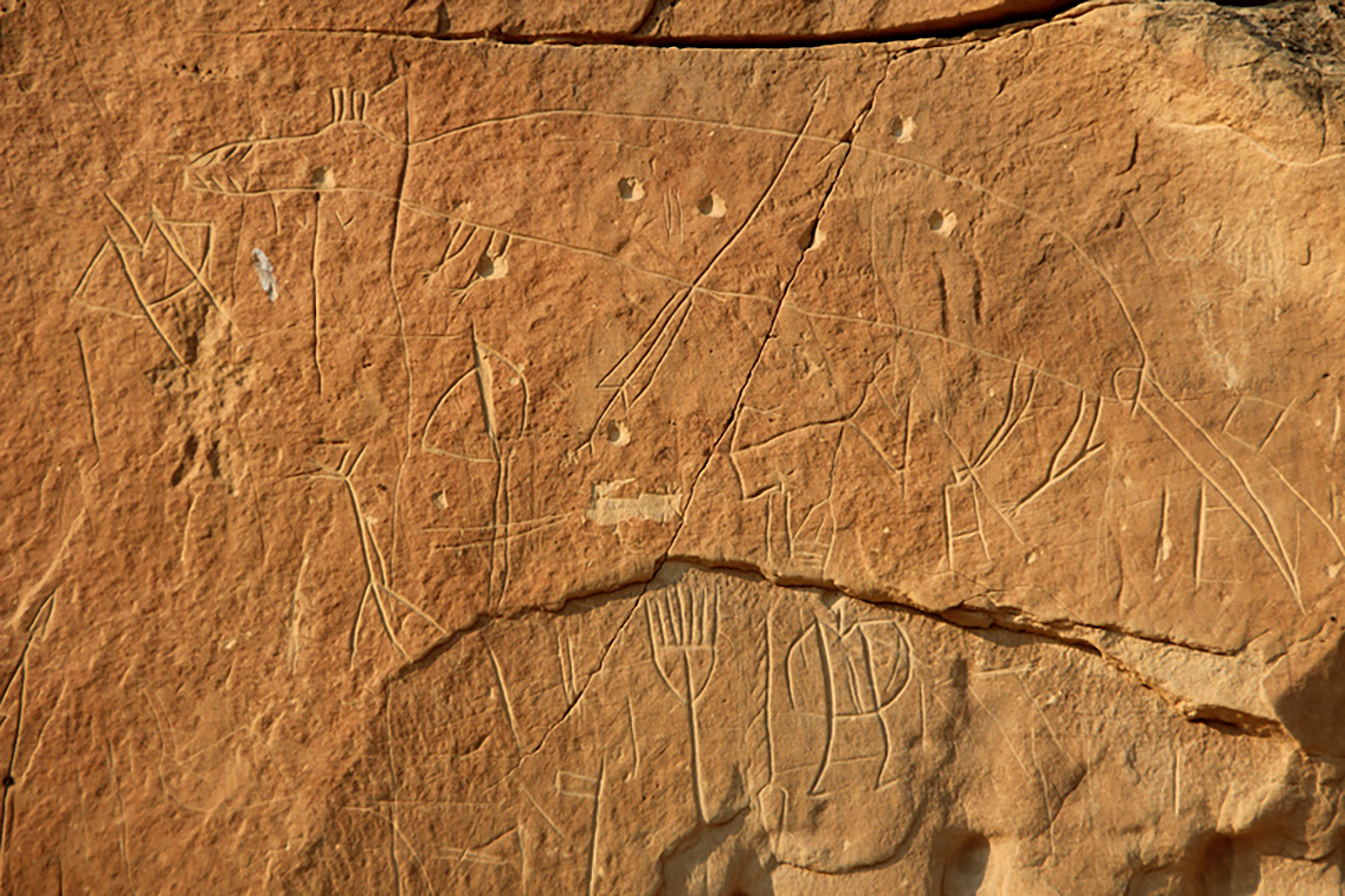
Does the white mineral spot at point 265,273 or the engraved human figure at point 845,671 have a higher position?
the white mineral spot at point 265,273

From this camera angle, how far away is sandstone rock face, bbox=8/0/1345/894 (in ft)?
9.19

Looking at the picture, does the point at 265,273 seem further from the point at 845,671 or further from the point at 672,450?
the point at 845,671

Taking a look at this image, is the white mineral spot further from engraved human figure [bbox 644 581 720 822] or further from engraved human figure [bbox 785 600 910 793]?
engraved human figure [bbox 785 600 910 793]

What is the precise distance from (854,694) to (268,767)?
1.48 m

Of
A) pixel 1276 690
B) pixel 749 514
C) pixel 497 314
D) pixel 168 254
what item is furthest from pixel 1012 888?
pixel 168 254

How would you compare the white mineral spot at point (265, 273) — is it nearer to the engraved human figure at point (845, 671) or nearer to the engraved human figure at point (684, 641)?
the engraved human figure at point (684, 641)

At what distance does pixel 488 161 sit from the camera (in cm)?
296

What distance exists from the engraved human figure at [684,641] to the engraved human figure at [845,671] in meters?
0.22

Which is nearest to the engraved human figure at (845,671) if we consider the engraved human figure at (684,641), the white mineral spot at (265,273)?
the engraved human figure at (684,641)

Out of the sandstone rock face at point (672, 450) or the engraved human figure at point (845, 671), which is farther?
the engraved human figure at point (845, 671)

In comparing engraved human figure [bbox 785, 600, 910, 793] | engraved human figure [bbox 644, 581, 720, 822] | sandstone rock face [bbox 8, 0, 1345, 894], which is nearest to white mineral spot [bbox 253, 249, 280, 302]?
Answer: sandstone rock face [bbox 8, 0, 1345, 894]

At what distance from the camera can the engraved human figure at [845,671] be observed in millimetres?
2949

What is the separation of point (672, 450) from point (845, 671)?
0.73m

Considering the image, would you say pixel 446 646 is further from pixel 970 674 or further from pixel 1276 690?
pixel 1276 690
